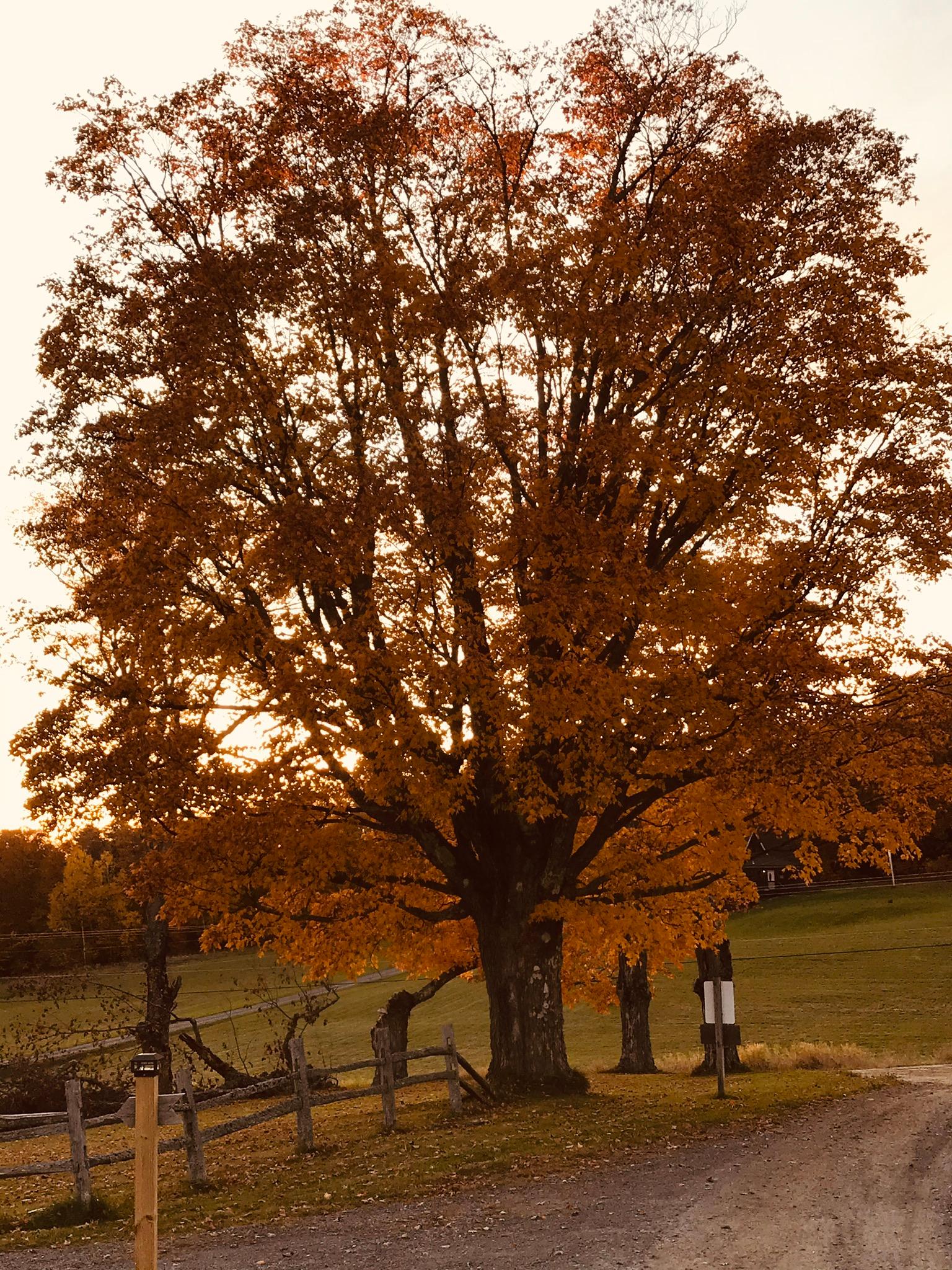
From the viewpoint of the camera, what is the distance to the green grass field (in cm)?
3544

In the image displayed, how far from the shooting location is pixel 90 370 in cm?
1534

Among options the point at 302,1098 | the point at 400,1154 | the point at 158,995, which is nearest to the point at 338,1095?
the point at 302,1098

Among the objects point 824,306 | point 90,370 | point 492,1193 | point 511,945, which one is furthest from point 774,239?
point 492,1193

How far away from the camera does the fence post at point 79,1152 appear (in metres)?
11.2

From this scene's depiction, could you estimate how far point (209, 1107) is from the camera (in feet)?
45.8

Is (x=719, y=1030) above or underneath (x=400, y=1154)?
above

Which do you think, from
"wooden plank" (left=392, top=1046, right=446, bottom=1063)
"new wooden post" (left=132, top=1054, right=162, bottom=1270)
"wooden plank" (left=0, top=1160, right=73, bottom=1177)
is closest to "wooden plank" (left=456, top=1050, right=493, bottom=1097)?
"wooden plank" (left=392, top=1046, right=446, bottom=1063)

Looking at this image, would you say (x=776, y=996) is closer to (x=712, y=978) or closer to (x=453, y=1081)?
(x=712, y=978)

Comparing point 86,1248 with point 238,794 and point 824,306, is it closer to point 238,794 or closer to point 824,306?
point 238,794

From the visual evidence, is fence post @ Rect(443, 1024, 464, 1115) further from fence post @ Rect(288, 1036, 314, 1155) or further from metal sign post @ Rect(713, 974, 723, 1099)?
metal sign post @ Rect(713, 974, 723, 1099)

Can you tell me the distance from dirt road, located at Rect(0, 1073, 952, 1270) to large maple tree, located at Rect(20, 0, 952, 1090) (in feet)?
15.2

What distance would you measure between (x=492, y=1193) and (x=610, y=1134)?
2.94 meters

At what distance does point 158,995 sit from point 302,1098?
1407 cm

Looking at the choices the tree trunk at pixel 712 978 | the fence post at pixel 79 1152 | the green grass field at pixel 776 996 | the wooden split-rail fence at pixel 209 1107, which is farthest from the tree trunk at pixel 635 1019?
the fence post at pixel 79 1152
